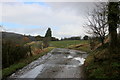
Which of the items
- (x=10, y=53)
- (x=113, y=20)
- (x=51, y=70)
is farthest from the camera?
(x=10, y=53)

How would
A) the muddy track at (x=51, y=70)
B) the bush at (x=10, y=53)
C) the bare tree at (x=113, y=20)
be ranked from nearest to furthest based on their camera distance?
the muddy track at (x=51, y=70) < the bare tree at (x=113, y=20) < the bush at (x=10, y=53)

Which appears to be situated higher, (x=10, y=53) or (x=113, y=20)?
(x=113, y=20)

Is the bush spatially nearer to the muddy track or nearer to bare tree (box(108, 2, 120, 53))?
the muddy track

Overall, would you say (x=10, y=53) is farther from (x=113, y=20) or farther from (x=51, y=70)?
(x=113, y=20)

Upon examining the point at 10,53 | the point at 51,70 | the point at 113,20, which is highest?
the point at 113,20

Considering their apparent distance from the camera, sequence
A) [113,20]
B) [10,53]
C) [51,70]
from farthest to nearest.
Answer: [10,53] → [51,70] → [113,20]

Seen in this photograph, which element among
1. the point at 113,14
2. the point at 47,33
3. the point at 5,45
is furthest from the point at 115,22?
the point at 47,33

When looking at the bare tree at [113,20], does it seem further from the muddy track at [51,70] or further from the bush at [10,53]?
the bush at [10,53]

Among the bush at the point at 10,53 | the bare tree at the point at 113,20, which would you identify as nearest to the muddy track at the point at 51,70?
the bush at the point at 10,53

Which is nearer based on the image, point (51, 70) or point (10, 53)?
point (51, 70)

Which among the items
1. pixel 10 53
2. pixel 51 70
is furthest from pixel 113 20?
pixel 10 53

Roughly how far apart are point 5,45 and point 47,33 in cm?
5535

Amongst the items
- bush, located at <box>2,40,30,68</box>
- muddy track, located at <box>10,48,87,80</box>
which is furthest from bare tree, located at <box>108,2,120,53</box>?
bush, located at <box>2,40,30,68</box>

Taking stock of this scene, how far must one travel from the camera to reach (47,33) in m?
66.3
